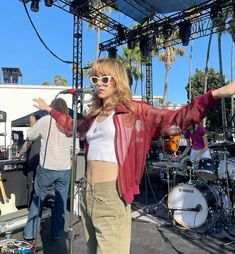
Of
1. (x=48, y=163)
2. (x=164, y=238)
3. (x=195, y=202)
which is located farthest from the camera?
(x=195, y=202)

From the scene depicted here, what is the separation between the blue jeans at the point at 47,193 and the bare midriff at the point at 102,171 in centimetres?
262

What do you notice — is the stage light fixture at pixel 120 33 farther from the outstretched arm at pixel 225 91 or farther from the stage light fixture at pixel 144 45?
the outstretched arm at pixel 225 91

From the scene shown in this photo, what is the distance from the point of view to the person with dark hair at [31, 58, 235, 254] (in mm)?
2055

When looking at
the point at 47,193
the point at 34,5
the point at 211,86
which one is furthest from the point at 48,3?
the point at 211,86

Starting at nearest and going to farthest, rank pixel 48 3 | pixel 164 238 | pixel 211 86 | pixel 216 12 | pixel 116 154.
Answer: pixel 116 154, pixel 164 238, pixel 48 3, pixel 216 12, pixel 211 86

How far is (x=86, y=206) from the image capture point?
85.3 inches

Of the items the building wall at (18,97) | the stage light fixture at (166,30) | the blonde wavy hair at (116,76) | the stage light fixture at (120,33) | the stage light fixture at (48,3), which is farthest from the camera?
the building wall at (18,97)

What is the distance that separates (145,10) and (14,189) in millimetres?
7640

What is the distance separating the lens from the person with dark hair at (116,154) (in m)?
2.05

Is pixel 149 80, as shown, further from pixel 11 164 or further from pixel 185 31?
pixel 11 164

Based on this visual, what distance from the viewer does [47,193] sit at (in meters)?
4.87

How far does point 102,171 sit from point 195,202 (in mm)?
4019

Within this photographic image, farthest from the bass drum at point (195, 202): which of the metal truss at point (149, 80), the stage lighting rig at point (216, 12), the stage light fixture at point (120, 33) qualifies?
the metal truss at point (149, 80)

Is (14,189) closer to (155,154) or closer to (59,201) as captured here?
(59,201)
